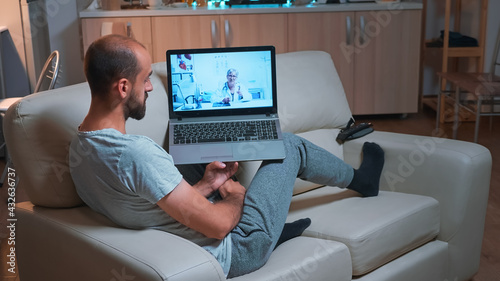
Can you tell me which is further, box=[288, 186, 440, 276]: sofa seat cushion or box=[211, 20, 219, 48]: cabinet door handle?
box=[211, 20, 219, 48]: cabinet door handle

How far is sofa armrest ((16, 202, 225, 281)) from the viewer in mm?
1465

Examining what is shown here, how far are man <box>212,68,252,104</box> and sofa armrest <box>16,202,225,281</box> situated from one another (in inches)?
27.3

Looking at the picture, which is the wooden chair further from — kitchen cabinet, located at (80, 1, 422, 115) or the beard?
the beard

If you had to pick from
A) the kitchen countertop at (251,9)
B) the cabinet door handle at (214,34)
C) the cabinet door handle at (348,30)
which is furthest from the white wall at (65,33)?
the cabinet door handle at (348,30)

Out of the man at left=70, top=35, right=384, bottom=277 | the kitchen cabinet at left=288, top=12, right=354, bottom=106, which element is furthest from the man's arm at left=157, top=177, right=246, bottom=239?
the kitchen cabinet at left=288, top=12, right=354, bottom=106

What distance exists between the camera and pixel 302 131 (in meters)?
2.52

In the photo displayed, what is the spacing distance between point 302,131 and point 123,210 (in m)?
1.05

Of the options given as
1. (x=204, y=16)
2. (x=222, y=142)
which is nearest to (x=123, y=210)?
(x=222, y=142)

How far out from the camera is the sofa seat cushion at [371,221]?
6.40 feet

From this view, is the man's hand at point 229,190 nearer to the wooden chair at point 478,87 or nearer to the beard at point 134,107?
the beard at point 134,107

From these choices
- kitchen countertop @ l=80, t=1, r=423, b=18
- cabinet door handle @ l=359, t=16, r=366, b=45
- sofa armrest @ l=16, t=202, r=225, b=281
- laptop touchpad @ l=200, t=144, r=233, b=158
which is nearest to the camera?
sofa armrest @ l=16, t=202, r=225, b=281

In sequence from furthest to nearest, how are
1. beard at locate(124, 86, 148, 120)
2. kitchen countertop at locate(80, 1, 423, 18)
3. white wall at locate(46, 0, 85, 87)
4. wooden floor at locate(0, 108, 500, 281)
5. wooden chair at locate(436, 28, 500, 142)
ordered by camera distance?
white wall at locate(46, 0, 85, 87) < kitchen countertop at locate(80, 1, 423, 18) < wooden chair at locate(436, 28, 500, 142) < wooden floor at locate(0, 108, 500, 281) < beard at locate(124, 86, 148, 120)

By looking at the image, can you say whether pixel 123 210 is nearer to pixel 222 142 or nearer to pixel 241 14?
pixel 222 142

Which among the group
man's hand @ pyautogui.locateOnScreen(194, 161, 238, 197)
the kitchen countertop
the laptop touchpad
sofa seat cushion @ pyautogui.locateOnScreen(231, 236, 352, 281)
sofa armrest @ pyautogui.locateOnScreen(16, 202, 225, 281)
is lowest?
sofa seat cushion @ pyautogui.locateOnScreen(231, 236, 352, 281)
